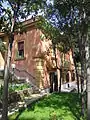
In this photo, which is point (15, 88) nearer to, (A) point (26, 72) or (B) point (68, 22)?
(A) point (26, 72)

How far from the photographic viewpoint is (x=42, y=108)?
1596 centimetres

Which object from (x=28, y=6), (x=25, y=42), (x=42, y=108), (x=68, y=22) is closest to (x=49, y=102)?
(x=42, y=108)

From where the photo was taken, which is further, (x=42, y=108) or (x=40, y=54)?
(x=40, y=54)

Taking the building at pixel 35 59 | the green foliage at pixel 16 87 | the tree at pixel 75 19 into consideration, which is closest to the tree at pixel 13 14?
the tree at pixel 75 19

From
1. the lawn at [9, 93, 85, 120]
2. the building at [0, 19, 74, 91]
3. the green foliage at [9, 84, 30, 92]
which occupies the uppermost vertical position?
the building at [0, 19, 74, 91]

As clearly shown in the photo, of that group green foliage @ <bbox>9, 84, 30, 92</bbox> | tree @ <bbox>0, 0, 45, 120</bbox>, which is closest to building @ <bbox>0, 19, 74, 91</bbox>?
green foliage @ <bbox>9, 84, 30, 92</bbox>

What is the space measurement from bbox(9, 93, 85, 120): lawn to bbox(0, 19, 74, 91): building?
20.9ft

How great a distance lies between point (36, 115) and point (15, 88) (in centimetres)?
653

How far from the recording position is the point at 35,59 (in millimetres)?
24906

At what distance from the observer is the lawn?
560 inches

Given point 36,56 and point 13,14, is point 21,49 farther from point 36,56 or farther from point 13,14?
point 13,14

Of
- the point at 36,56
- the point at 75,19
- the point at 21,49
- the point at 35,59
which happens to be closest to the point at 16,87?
the point at 35,59

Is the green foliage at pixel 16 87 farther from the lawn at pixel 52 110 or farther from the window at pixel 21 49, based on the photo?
the window at pixel 21 49

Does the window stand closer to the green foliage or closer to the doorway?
the doorway
